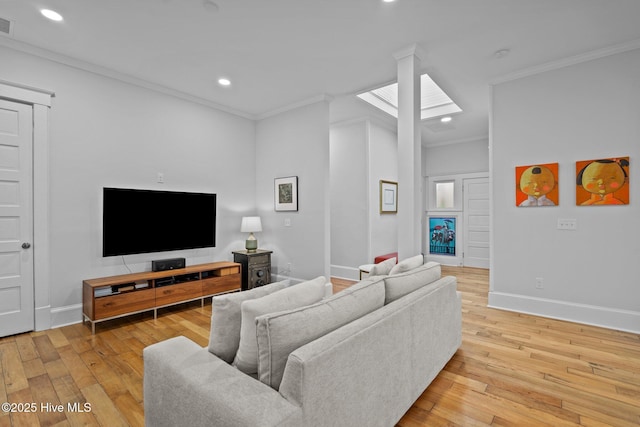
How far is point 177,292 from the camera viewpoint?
3652 millimetres

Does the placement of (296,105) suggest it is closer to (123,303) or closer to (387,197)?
(387,197)

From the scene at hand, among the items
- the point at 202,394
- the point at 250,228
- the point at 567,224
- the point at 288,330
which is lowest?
the point at 202,394

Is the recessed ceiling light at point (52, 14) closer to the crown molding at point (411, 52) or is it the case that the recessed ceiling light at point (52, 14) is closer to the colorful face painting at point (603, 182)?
the crown molding at point (411, 52)

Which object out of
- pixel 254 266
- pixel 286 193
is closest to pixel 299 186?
pixel 286 193

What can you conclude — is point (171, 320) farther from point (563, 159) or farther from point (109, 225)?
point (563, 159)

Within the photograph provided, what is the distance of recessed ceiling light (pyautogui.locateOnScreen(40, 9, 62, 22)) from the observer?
8.38 feet

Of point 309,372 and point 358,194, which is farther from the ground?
point 358,194

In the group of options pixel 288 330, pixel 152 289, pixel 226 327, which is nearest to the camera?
pixel 288 330

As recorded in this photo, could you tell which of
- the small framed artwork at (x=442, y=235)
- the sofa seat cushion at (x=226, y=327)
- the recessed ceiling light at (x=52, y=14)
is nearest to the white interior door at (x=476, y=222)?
the small framed artwork at (x=442, y=235)

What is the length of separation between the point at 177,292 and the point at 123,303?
0.57m

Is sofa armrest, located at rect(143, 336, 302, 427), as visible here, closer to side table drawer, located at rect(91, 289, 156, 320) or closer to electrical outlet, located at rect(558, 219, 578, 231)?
side table drawer, located at rect(91, 289, 156, 320)

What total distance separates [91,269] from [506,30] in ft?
16.5

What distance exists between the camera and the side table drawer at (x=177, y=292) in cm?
352

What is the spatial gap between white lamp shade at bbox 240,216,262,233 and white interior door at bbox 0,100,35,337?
2.40 m
